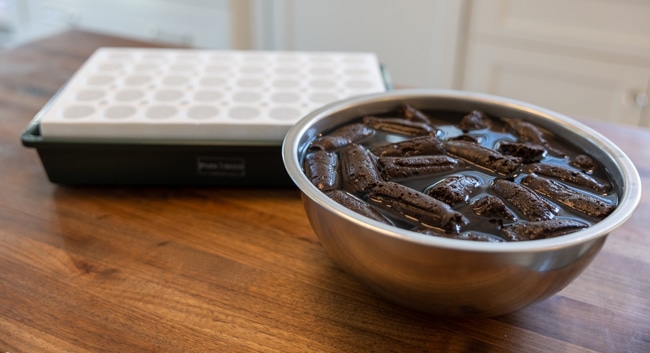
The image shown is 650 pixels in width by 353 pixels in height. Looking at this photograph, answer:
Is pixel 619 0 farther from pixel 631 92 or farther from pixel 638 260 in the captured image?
pixel 638 260

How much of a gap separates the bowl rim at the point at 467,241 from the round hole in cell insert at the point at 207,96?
10.3 inches

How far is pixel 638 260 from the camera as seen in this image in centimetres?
86

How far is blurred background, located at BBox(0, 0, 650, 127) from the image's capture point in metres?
2.00

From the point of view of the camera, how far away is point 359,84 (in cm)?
113

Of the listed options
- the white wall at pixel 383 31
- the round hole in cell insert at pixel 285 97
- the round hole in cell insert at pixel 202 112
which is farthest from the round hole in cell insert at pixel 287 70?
the white wall at pixel 383 31

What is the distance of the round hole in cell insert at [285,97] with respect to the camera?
1.05 m

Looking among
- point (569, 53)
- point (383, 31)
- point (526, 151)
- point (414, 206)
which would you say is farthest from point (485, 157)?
point (383, 31)

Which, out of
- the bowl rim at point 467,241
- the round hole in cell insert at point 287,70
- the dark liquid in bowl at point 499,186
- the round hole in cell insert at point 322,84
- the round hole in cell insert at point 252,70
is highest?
the bowl rim at point 467,241

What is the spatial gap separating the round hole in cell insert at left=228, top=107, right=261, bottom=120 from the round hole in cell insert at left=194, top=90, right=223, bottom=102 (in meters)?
0.06

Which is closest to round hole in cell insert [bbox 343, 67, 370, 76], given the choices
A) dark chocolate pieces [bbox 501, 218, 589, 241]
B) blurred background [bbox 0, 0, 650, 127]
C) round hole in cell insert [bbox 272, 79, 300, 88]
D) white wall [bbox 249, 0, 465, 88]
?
round hole in cell insert [bbox 272, 79, 300, 88]

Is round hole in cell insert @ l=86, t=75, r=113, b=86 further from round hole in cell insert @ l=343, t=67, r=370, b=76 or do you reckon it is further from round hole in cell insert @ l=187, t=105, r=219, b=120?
round hole in cell insert @ l=343, t=67, r=370, b=76

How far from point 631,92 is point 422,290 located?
1.66 metres

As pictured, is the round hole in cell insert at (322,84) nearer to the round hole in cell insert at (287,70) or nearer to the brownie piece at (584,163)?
the round hole in cell insert at (287,70)

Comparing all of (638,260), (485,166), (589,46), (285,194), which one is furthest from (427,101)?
(589,46)
